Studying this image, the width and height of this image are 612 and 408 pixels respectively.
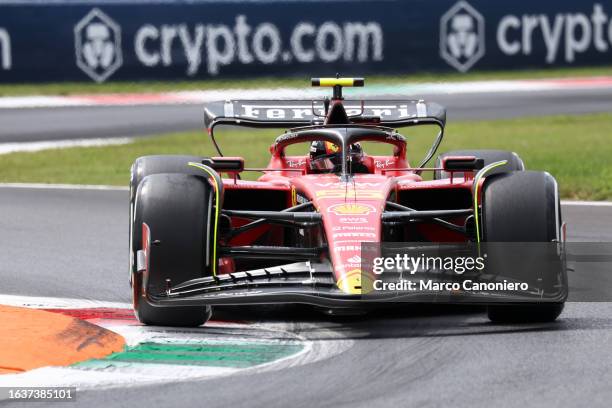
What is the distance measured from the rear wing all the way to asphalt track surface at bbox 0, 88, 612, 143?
452 inches

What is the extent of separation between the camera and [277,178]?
30.1 feet

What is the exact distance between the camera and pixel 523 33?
87.6 feet

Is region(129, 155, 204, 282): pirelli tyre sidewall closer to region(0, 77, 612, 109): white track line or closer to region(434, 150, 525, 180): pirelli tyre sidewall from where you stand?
region(434, 150, 525, 180): pirelli tyre sidewall

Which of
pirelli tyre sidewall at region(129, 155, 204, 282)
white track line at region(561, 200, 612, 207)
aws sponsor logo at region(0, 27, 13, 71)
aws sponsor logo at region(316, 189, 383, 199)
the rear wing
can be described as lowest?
white track line at region(561, 200, 612, 207)

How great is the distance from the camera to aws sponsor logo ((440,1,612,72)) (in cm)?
2666

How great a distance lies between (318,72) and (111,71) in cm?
358

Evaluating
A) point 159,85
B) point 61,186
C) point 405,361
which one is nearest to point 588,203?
point 61,186

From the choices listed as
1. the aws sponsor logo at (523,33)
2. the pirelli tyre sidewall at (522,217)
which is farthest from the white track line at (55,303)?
the aws sponsor logo at (523,33)

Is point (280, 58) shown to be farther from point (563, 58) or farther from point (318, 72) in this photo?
point (563, 58)

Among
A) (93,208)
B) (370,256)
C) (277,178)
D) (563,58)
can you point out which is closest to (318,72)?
(563,58)

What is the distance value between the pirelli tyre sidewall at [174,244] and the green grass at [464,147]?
708 cm

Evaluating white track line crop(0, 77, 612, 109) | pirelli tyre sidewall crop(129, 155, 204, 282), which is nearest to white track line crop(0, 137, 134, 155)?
white track line crop(0, 77, 612, 109)

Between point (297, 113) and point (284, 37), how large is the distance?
15617 mm

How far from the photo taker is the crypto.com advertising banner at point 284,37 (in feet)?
82.3
